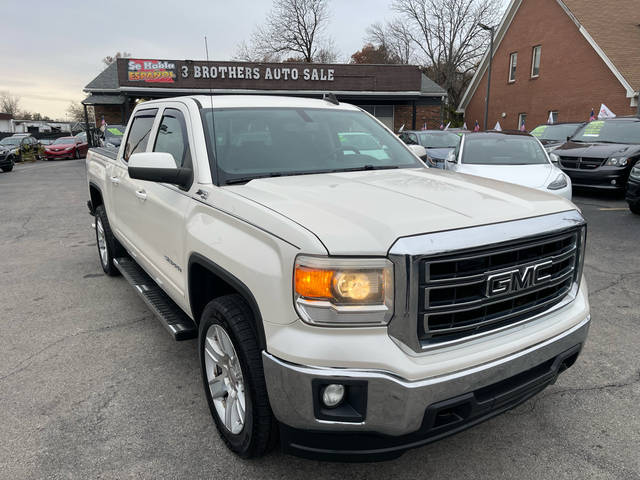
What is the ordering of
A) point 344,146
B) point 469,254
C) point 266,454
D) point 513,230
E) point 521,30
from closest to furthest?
1. point 469,254
2. point 513,230
3. point 266,454
4. point 344,146
5. point 521,30

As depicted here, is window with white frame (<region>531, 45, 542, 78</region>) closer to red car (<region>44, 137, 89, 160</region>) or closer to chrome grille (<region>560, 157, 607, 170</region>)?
chrome grille (<region>560, 157, 607, 170</region>)

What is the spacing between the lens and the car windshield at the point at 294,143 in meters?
3.08

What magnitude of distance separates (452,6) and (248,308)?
4851 cm

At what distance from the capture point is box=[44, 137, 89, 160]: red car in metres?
29.2

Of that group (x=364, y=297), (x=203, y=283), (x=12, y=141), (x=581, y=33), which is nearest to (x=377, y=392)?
(x=364, y=297)

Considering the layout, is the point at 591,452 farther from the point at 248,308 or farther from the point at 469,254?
the point at 248,308

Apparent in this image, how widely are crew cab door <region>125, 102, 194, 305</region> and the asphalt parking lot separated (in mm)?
671

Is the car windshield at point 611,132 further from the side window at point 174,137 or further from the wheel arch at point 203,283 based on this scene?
the wheel arch at point 203,283

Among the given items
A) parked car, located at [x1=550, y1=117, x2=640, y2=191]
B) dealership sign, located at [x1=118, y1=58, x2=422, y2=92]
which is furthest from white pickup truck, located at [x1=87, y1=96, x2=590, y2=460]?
dealership sign, located at [x1=118, y1=58, x2=422, y2=92]

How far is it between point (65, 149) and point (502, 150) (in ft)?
89.6

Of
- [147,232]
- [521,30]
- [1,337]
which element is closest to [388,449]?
[147,232]

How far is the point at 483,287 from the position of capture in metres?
2.08

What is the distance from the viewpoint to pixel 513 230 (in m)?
2.14

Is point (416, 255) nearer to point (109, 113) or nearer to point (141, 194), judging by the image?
point (141, 194)
